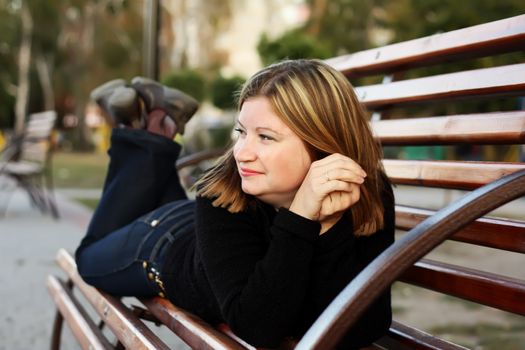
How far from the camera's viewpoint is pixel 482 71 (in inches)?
64.8

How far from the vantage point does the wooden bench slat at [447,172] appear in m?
1.51

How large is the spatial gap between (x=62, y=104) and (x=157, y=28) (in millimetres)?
44737

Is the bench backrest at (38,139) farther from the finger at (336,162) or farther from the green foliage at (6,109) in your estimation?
the green foliage at (6,109)

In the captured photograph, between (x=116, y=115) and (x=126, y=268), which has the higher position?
(x=116, y=115)

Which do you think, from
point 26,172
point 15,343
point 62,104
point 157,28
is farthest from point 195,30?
point 62,104

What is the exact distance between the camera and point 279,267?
1.29 metres

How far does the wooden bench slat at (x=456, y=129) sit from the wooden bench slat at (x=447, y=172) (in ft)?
0.21

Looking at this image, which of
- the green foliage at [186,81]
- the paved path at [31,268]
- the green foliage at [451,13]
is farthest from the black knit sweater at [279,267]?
the green foliage at [186,81]

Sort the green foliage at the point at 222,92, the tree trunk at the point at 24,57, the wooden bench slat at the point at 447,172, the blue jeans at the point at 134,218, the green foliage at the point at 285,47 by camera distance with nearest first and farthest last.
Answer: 1. the wooden bench slat at the point at 447,172
2. the blue jeans at the point at 134,218
3. the green foliage at the point at 285,47
4. the green foliage at the point at 222,92
5. the tree trunk at the point at 24,57

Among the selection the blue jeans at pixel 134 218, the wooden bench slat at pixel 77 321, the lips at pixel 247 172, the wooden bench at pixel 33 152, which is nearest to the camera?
the lips at pixel 247 172

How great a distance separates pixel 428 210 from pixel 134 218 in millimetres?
1010

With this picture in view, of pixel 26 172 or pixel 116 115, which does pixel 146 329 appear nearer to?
pixel 116 115

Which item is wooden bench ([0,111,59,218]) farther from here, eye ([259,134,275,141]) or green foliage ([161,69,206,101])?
green foliage ([161,69,206,101])

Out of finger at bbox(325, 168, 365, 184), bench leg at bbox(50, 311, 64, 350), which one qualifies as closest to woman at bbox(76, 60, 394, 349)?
finger at bbox(325, 168, 365, 184)
